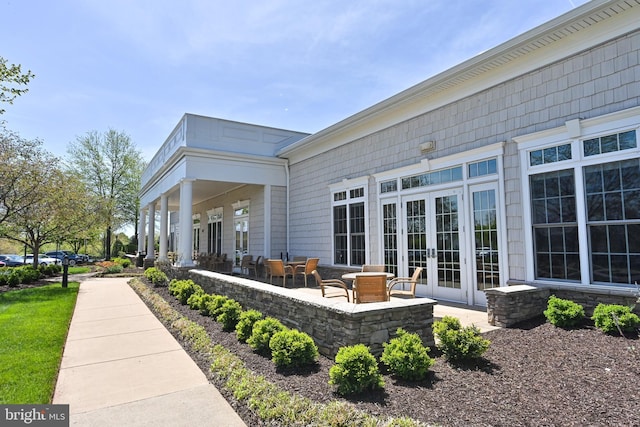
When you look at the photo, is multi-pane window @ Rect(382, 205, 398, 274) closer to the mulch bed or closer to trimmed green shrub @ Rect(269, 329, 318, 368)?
the mulch bed

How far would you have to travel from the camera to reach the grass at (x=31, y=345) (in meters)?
3.40

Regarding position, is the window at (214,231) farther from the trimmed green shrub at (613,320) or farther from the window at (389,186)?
the trimmed green shrub at (613,320)

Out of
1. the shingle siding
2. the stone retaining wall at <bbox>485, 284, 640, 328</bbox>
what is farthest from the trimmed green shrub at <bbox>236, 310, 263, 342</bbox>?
the shingle siding

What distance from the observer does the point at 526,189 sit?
5922 millimetres

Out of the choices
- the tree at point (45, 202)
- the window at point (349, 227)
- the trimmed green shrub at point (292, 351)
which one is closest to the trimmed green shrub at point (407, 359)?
the trimmed green shrub at point (292, 351)

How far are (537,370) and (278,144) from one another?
11274mm

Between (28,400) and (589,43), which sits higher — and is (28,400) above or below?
below

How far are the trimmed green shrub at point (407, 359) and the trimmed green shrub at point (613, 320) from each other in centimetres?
244

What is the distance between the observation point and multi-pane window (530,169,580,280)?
5.41m

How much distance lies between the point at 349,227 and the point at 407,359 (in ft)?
22.1

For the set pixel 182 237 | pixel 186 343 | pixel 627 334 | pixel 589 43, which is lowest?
pixel 186 343

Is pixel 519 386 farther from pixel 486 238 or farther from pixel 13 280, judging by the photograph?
pixel 13 280

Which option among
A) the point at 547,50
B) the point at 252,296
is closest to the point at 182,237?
the point at 252,296

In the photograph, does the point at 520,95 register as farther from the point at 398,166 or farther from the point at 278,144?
the point at 278,144
